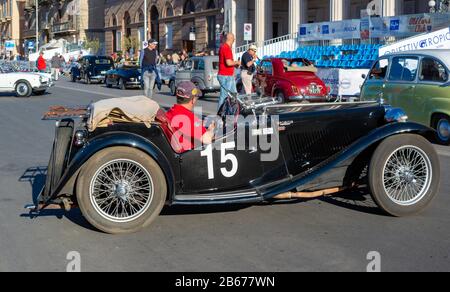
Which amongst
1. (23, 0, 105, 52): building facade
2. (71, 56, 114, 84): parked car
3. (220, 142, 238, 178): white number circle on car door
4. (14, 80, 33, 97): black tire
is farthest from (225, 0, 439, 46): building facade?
(23, 0, 105, 52): building facade

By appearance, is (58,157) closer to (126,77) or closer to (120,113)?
(120,113)

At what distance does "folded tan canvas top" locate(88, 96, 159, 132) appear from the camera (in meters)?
5.37

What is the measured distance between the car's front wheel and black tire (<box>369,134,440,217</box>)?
486 centimetres

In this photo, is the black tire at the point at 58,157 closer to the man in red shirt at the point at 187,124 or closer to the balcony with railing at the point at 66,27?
the man in red shirt at the point at 187,124

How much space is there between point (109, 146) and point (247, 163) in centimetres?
128

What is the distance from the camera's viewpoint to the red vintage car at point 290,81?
17.2 metres

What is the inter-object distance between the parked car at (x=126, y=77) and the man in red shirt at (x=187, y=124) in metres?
22.5

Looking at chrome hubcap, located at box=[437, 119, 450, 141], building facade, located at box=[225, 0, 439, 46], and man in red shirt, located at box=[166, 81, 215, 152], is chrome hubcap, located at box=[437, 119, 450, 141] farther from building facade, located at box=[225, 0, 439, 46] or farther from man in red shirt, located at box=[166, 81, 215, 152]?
building facade, located at box=[225, 0, 439, 46]

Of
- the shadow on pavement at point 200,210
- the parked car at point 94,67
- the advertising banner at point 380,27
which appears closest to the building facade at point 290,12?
the advertising banner at point 380,27

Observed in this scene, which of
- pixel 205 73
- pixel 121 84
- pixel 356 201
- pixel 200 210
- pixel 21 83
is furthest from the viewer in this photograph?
pixel 121 84

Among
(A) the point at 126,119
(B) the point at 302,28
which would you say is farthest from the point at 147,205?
(B) the point at 302,28

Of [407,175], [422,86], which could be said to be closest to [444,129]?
[422,86]

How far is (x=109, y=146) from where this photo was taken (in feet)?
17.0

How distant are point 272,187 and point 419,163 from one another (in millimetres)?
1484
